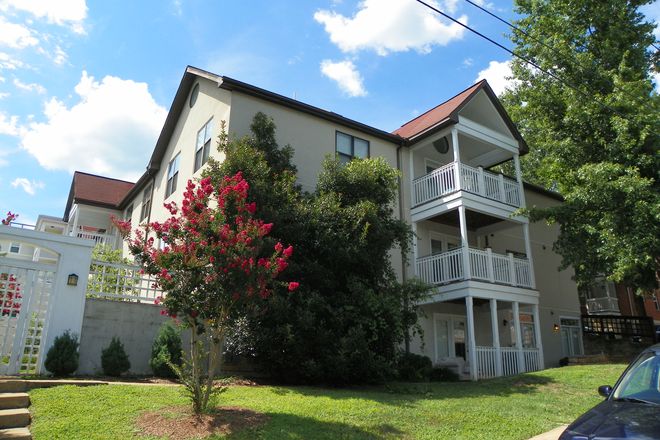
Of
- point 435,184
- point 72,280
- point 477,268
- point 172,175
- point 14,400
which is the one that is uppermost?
point 172,175

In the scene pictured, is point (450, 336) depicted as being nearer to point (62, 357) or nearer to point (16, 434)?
point (62, 357)

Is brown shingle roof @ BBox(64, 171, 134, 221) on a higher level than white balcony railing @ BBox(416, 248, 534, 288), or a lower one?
higher

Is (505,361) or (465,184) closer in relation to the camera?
(505,361)

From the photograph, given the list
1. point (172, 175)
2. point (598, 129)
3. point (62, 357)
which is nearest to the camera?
point (62, 357)

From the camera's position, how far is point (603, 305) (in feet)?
85.5

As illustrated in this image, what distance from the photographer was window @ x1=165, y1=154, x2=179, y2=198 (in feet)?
63.8

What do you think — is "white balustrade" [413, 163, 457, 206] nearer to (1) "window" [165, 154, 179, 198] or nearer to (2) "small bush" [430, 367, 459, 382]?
(2) "small bush" [430, 367, 459, 382]

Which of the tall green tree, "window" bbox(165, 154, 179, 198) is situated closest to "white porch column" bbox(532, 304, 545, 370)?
the tall green tree

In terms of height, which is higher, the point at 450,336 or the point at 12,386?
the point at 450,336

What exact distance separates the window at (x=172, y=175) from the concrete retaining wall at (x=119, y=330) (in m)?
8.12

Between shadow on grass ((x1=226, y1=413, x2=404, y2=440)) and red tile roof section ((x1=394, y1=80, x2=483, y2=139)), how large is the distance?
12.7 metres

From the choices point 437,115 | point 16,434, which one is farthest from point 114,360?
point 437,115

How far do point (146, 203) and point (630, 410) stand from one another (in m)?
21.5

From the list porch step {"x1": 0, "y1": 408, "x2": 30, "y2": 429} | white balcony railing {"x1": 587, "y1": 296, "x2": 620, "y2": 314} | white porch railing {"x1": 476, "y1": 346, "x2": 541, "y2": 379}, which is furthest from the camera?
white balcony railing {"x1": 587, "y1": 296, "x2": 620, "y2": 314}
